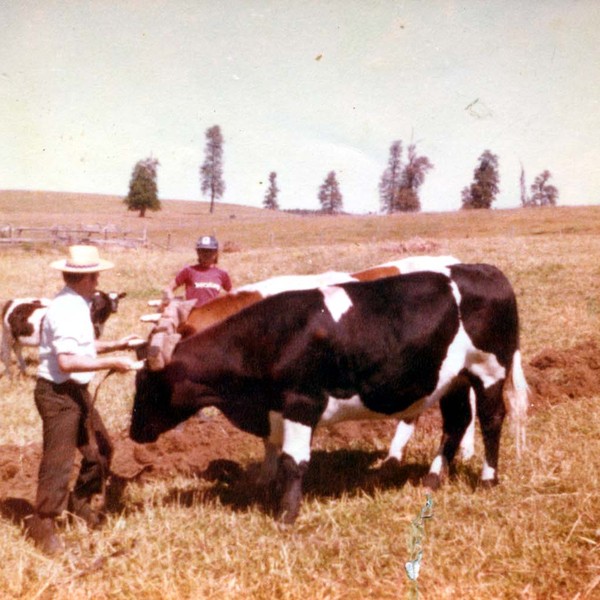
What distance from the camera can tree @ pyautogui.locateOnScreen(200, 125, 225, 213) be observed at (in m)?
60.8

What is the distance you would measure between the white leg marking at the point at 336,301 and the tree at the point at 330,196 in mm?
75201

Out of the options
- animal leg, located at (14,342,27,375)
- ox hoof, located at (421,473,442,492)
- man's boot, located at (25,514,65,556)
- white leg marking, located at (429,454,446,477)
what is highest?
white leg marking, located at (429,454,446,477)

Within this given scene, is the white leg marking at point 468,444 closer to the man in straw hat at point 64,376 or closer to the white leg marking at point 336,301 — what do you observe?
the white leg marking at point 336,301

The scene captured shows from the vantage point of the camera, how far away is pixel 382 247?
86.7ft

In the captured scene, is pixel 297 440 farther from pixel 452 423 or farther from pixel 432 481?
pixel 452 423

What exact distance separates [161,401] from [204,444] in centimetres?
184

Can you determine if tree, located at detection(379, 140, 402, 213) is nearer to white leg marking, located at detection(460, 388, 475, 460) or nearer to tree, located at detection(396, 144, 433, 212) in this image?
tree, located at detection(396, 144, 433, 212)

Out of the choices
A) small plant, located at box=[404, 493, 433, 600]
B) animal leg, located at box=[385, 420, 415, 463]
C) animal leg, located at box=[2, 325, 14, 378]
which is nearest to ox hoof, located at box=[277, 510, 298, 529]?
small plant, located at box=[404, 493, 433, 600]

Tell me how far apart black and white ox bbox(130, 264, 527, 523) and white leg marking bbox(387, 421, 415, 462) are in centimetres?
72

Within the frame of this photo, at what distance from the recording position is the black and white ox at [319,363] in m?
5.07

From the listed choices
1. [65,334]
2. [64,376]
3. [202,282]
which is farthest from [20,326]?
[65,334]

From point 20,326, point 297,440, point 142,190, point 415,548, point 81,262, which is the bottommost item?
point 415,548

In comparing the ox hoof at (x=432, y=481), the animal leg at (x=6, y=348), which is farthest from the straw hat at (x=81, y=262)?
the animal leg at (x=6, y=348)

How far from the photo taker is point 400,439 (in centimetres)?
657
